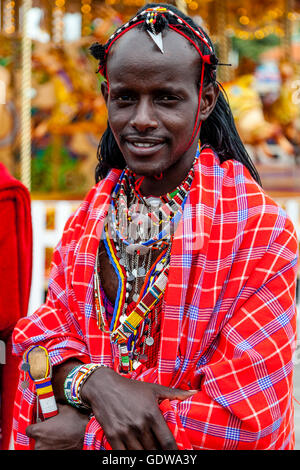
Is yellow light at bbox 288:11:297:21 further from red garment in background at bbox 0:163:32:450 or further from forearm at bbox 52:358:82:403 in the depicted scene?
forearm at bbox 52:358:82:403

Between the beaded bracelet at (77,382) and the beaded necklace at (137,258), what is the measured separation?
0.39ft

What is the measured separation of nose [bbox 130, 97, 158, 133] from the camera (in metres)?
1.40

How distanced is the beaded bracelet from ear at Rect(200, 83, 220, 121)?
0.73 m

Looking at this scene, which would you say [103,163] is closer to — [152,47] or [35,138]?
[152,47]

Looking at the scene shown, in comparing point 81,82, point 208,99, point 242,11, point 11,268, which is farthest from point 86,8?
point 208,99

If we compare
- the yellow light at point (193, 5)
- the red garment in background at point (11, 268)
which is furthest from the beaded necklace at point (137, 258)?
the yellow light at point (193, 5)

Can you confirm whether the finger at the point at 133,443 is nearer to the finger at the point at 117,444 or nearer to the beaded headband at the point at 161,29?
the finger at the point at 117,444

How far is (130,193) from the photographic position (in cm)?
168

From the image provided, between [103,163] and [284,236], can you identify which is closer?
[284,236]

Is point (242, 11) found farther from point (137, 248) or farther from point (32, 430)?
point (32, 430)

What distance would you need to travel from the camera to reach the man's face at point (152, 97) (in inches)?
55.2

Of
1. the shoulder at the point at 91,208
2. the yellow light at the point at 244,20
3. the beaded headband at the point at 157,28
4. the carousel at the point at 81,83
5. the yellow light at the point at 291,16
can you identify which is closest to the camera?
the beaded headband at the point at 157,28

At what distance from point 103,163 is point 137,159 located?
0.39 m
